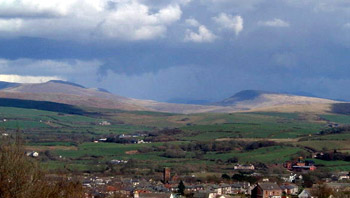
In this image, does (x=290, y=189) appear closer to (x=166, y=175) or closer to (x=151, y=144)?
(x=166, y=175)

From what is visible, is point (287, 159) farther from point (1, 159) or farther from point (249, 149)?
point (1, 159)

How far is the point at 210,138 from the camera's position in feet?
436

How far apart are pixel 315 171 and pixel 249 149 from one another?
25914 millimetres

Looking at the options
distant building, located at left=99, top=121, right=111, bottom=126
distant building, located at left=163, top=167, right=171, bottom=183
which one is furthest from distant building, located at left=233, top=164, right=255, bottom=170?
distant building, located at left=99, top=121, right=111, bottom=126

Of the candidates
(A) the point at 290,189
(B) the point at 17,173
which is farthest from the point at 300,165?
(B) the point at 17,173

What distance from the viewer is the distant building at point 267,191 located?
7012 centimetres

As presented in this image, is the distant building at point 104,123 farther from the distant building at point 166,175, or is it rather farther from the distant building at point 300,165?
the distant building at point 166,175

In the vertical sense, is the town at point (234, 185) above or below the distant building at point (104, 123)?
below

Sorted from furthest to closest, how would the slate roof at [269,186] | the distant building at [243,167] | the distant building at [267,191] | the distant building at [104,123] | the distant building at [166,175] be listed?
the distant building at [104,123]
the distant building at [243,167]
the distant building at [166,175]
the slate roof at [269,186]
the distant building at [267,191]

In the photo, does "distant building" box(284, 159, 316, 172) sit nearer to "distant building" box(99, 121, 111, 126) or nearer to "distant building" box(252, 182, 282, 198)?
"distant building" box(252, 182, 282, 198)

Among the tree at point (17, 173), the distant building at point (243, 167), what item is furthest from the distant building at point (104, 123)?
the tree at point (17, 173)

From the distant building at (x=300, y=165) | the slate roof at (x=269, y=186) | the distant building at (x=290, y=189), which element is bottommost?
the distant building at (x=290, y=189)

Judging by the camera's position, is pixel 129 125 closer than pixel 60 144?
No

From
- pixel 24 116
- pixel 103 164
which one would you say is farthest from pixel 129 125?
pixel 103 164
